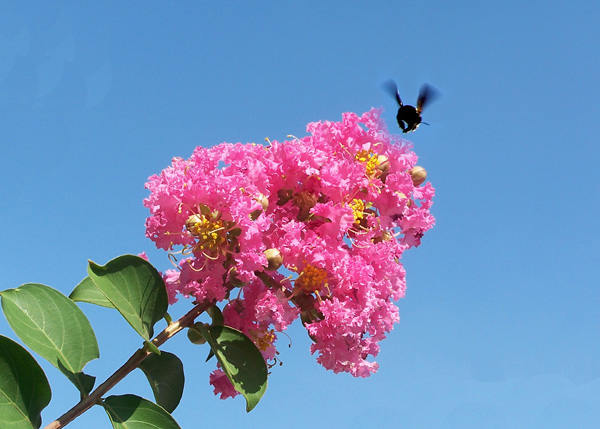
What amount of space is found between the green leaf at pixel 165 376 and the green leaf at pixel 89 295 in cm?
30

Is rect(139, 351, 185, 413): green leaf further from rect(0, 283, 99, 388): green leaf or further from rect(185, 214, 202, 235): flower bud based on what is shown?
rect(185, 214, 202, 235): flower bud

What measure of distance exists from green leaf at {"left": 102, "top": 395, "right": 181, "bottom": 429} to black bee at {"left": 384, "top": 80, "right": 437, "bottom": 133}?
140cm

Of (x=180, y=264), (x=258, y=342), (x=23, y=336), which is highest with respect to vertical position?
(x=180, y=264)

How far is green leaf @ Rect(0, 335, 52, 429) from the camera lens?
5.99ft

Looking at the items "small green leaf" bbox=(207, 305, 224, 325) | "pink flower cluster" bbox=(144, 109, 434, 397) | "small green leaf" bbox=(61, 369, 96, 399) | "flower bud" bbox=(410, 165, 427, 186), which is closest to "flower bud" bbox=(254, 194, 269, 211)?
"pink flower cluster" bbox=(144, 109, 434, 397)

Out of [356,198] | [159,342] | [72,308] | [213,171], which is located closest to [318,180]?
[356,198]

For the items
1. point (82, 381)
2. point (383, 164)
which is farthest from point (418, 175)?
point (82, 381)

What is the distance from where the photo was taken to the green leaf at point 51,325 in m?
1.93

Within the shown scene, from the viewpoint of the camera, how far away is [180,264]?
7.11 ft

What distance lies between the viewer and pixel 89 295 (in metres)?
2.28

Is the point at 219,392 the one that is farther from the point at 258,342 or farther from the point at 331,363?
the point at 331,363

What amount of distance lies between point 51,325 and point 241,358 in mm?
606

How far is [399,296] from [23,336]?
1.31m

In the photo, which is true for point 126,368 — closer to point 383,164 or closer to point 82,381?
point 82,381
